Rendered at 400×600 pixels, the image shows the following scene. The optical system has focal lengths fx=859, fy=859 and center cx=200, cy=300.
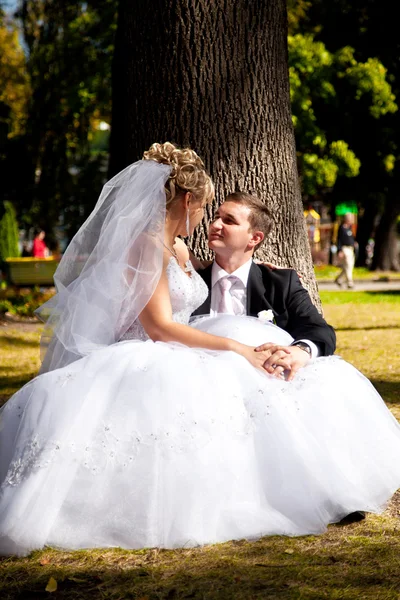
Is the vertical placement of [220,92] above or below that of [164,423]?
above

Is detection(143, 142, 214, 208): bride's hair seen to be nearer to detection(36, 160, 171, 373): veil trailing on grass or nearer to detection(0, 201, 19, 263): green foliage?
detection(36, 160, 171, 373): veil trailing on grass

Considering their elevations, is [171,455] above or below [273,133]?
below

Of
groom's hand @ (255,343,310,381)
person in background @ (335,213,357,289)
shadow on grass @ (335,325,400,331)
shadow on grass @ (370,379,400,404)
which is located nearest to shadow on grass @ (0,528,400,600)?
groom's hand @ (255,343,310,381)

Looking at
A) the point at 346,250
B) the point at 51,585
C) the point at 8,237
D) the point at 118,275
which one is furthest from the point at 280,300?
the point at 8,237

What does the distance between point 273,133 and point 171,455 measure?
134 inches

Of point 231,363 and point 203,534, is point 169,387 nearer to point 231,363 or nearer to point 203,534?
point 231,363

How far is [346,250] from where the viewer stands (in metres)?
24.5

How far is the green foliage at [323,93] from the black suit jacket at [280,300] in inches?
901

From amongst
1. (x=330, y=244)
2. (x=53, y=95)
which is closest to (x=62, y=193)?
(x=53, y=95)

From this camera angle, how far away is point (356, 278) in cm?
3131

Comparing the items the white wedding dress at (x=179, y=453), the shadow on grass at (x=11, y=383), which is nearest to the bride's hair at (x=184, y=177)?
the white wedding dress at (x=179, y=453)

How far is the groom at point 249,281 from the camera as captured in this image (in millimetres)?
4891

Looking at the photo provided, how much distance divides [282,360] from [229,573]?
3.77ft

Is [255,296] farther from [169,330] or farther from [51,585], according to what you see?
[51,585]
